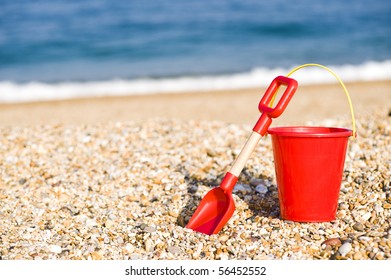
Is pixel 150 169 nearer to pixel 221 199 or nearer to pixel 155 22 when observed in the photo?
pixel 221 199

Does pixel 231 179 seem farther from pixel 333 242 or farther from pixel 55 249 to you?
pixel 55 249

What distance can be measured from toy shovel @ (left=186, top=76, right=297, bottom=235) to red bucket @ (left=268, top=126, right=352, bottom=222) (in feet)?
0.30

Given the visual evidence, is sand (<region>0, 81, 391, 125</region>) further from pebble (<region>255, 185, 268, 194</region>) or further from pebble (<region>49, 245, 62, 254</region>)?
pebble (<region>49, 245, 62, 254</region>)

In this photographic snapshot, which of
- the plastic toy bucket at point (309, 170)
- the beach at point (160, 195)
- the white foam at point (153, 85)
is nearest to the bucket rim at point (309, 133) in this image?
the plastic toy bucket at point (309, 170)

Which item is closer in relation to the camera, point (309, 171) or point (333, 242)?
point (333, 242)

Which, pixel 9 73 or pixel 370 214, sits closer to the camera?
pixel 370 214

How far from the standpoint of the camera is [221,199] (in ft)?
10.0

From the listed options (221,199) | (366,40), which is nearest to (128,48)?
(366,40)

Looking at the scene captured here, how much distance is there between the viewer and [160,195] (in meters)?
3.50

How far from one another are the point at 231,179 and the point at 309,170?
42cm

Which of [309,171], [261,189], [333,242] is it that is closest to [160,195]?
[261,189]

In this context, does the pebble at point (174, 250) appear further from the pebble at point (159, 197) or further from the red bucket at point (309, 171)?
Result: the red bucket at point (309, 171)

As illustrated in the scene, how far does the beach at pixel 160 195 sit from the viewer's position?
9.16ft

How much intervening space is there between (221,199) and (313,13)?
12.9 meters
